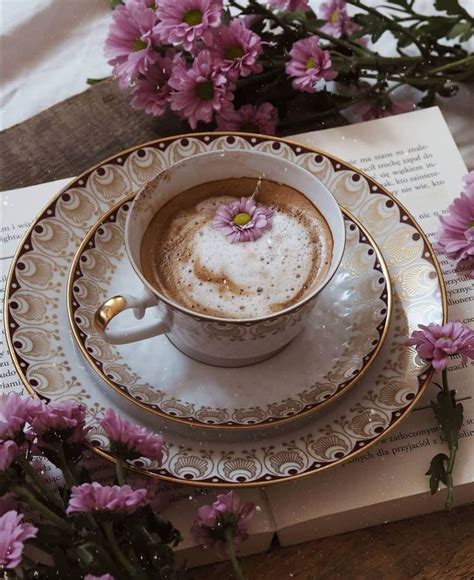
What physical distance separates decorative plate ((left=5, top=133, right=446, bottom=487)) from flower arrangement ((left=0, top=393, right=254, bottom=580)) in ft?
0.12

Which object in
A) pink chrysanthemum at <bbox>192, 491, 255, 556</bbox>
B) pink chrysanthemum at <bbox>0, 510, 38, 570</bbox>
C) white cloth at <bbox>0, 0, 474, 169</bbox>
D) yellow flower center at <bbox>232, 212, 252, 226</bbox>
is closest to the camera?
pink chrysanthemum at <bbox>0, 510, 38, 570</bbox>

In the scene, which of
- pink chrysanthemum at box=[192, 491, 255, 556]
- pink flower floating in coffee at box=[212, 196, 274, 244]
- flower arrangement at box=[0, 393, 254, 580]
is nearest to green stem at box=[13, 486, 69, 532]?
flower arrangement at box=[0, 393, 254, 580]

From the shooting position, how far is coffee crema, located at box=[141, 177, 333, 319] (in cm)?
73

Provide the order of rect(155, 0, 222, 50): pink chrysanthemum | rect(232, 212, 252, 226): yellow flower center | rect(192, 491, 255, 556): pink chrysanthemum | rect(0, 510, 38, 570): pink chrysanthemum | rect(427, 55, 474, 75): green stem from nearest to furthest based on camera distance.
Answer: rect(0, 510, 38, 570): pink chrysanthemum
rect(192, 491, 255, 556): pink chrysanthemum
rect(232, 212, 252, 226): yellow flower center
rect(155, 0, 222, 50): pink chrysanthemum
rect(427, 55, 474, 75): green stem

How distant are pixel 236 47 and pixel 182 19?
70mm

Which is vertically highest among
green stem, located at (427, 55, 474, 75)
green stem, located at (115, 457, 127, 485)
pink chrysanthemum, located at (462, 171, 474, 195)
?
green stem, located at (115, 457, 127, 485)

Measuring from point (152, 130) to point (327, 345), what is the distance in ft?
1.34

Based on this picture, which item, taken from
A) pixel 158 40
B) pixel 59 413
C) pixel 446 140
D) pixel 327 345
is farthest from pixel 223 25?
pixel 59 413

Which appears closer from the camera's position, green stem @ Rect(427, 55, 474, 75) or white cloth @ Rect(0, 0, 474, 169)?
green stem @ Rect(427, 55, 474, 75)

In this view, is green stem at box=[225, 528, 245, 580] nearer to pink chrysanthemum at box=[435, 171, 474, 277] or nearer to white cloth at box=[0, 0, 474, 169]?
pink chrysanthemum at box=[435, 171, 474, 277]

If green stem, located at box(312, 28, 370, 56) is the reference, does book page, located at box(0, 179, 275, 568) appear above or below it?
below

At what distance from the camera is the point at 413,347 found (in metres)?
0.76

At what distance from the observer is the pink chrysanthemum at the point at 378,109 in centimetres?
102

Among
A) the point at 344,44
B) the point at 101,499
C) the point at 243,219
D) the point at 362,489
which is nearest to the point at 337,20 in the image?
the point at 344,44
